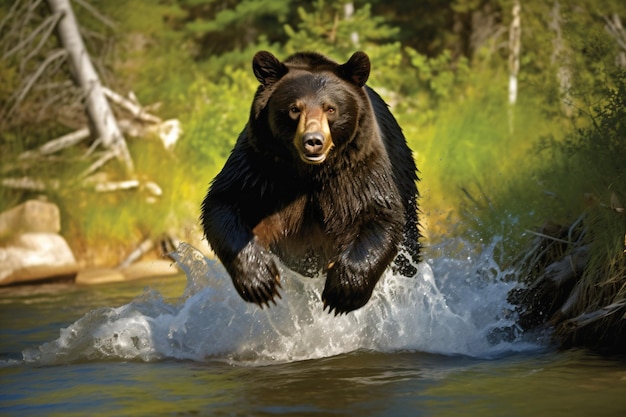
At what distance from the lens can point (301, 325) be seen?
523cm

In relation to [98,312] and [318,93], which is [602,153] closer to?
[318,93]

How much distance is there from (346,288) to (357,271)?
96mm

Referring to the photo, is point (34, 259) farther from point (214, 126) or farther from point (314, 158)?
point (314, 158)

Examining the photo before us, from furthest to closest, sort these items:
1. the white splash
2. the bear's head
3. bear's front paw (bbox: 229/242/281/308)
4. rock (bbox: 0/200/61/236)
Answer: rock (bbox: 0/200/61/236) < the white splash < bear's front paw (bbox: 229/242/281/308) < the bear's head

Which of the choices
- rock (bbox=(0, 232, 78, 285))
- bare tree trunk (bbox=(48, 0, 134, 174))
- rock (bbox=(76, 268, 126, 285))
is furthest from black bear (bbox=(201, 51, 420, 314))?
bare tree trunk (bbox=(48, 0, 134, 174))

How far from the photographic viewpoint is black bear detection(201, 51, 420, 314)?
181 inches

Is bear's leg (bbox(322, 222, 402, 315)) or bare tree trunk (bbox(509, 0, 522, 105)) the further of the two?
bare tree trunk (bbox(509, 0, 522, 105))

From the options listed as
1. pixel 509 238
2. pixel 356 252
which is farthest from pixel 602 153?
pixel 356 252

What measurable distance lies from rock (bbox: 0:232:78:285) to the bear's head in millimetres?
4804

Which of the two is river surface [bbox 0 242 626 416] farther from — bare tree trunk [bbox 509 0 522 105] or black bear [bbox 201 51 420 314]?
bare tree trunk [bbox 509 0 522 105]

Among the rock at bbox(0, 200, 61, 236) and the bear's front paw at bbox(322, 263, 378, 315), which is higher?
the rock at bbox(0, 200, 61, 236)

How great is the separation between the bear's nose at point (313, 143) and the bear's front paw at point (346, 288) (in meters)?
0.63

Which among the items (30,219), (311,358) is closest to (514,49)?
(30,219)

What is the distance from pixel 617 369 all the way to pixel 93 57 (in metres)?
9.69
